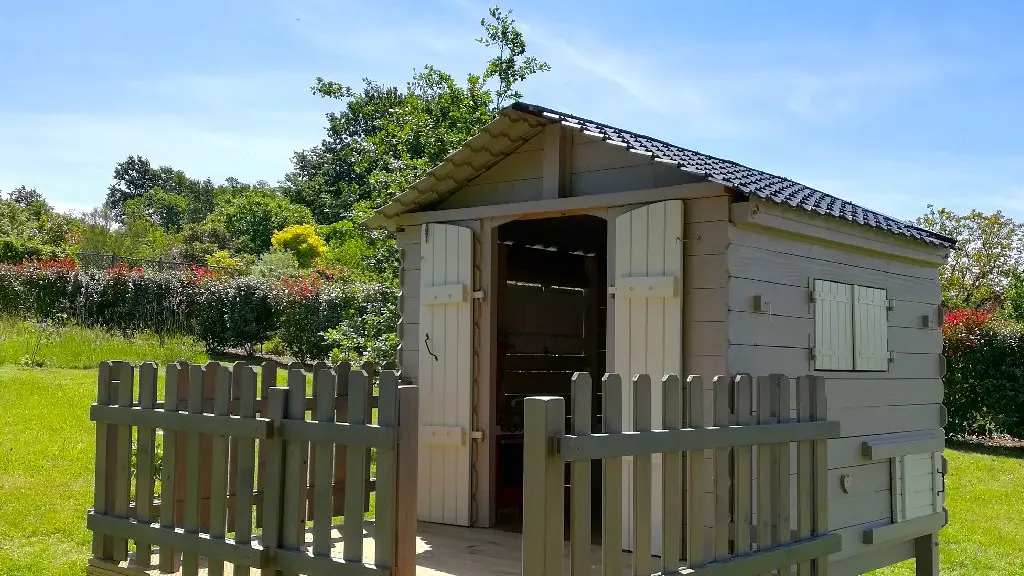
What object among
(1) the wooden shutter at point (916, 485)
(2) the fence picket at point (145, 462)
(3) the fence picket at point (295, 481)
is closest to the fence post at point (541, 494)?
(3) the fence picket at point (295, 481)

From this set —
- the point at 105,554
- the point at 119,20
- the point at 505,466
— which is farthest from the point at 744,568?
the point at 119,20

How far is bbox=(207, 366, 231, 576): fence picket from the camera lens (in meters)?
3.98

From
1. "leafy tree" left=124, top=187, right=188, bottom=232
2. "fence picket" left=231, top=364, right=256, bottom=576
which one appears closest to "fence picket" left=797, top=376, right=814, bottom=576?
"fence picket" left=231, top=364, right=256, bottom=576

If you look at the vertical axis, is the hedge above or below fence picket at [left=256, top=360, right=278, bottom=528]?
above

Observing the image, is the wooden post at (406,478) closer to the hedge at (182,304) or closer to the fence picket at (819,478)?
the fence picket at (819,478)

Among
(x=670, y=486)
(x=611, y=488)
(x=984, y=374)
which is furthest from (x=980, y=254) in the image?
(x=611, y=488)

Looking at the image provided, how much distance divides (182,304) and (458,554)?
1376 centimetres

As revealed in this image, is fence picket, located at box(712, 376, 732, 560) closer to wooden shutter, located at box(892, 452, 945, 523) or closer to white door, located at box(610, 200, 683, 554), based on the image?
white door, located at box(610, 200, 683, 554)

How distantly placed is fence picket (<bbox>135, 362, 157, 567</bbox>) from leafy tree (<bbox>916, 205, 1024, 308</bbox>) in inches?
809

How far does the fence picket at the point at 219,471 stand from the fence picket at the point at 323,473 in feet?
1.98

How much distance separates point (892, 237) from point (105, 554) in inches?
213

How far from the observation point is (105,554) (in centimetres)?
461

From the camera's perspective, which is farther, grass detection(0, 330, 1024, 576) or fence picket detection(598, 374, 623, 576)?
grass detection(0, 330, 1024, 576)

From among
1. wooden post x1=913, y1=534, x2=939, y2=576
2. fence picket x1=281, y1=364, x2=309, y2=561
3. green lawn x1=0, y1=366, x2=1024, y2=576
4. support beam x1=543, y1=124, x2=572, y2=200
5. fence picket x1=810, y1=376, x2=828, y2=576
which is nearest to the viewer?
fence picket x1=281, y1=364, x2=309, y2=561
